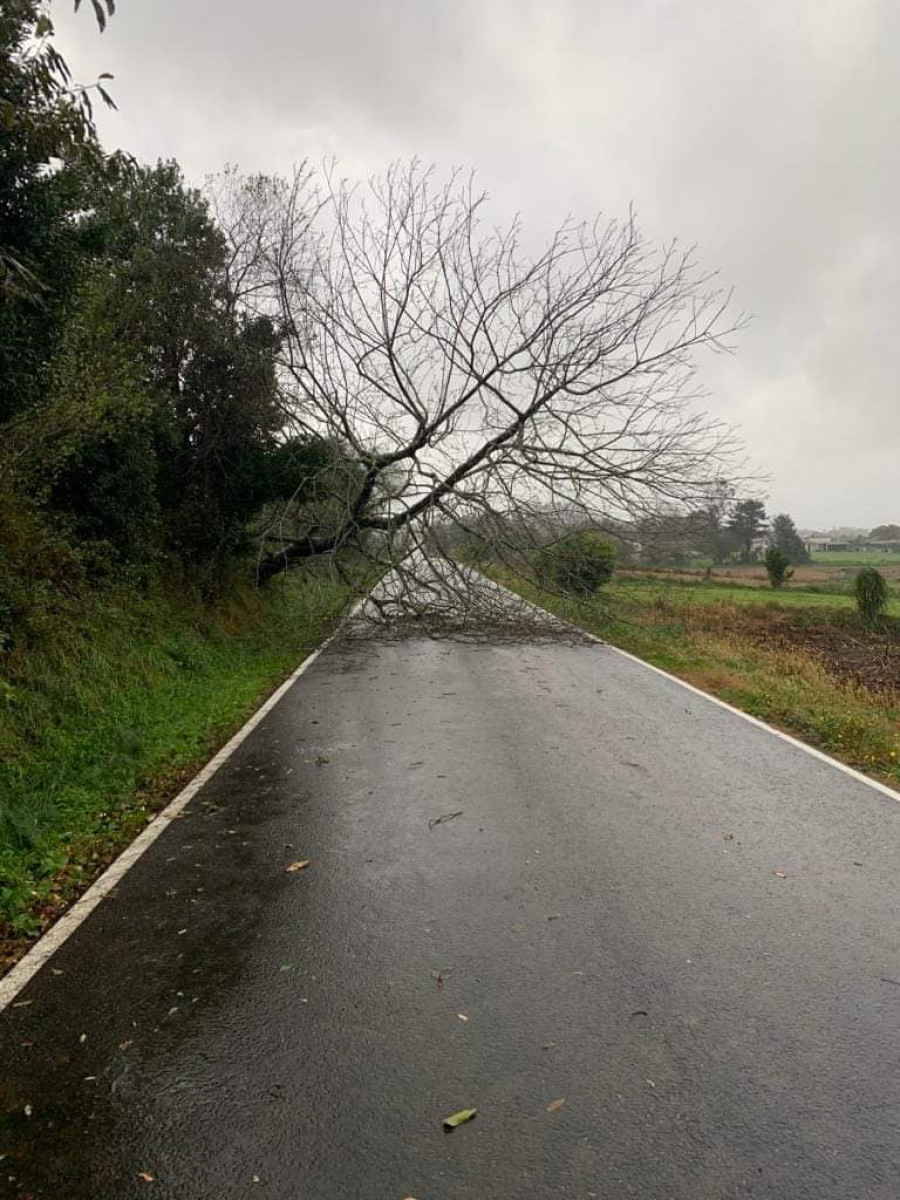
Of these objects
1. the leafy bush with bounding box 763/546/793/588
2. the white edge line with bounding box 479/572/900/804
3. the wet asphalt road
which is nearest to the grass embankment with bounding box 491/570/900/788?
the white edge line with bounding box 479/572/900/804

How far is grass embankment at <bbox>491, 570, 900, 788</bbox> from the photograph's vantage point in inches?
333

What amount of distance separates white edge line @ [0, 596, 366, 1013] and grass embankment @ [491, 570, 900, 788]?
20.5 feet

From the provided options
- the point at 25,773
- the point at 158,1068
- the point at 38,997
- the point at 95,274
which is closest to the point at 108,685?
the point at 25,773

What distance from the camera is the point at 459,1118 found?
8.43 ft

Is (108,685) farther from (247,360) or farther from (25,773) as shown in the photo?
(247,360)

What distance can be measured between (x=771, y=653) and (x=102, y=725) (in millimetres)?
13590

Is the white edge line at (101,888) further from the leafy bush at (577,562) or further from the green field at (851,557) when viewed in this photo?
the green field at (851,557)

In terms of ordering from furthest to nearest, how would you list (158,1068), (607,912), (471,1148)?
(607,912) → (158,1068) → (471,1148)

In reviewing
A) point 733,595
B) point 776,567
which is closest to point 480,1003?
point 733,595

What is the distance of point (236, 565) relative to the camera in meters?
16.8

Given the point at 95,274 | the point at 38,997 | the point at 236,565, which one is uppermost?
the point at 95,274

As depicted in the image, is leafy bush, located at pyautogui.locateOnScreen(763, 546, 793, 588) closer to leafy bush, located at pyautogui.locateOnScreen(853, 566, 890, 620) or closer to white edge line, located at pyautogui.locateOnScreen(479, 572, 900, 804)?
leafy bush, located at pyautogui.locateOnScreen(853, 566, 890, 620)

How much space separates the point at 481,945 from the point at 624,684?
7834mm

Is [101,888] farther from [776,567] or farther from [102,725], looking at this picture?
[776,567]
